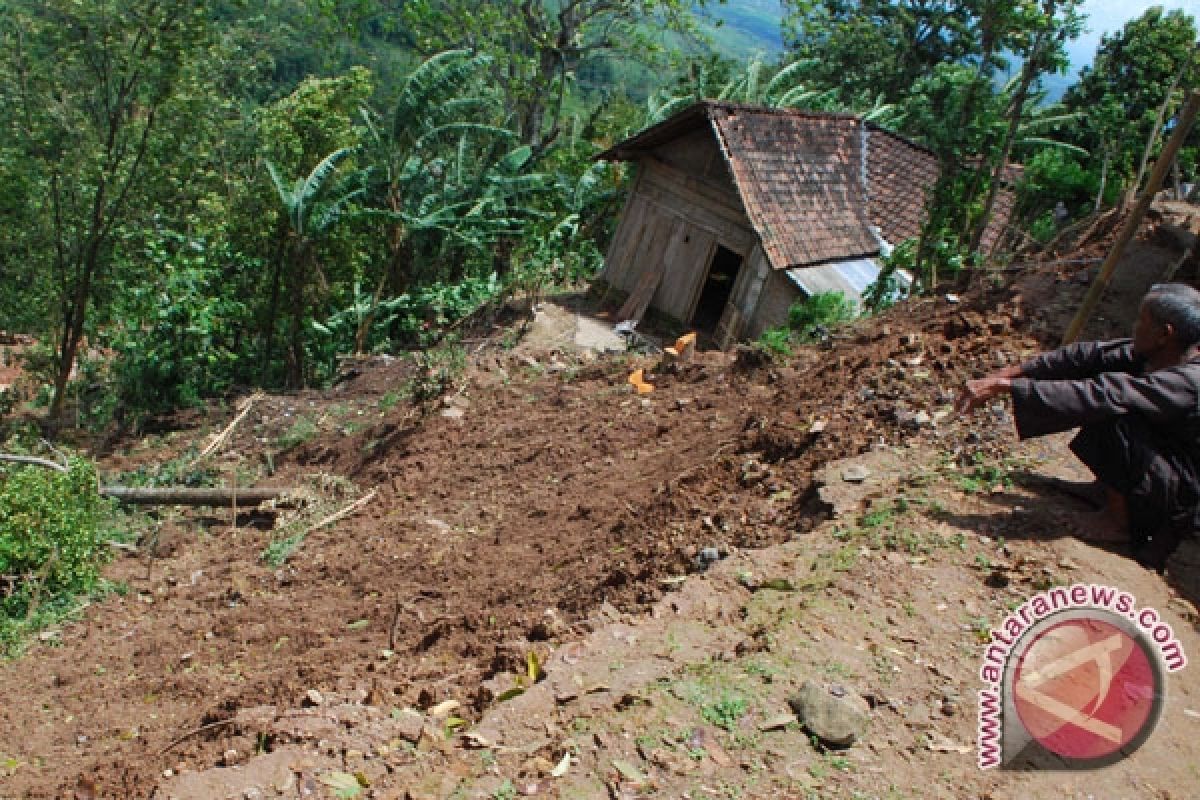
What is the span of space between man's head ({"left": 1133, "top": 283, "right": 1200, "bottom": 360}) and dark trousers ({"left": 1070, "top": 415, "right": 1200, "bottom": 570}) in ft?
1.19

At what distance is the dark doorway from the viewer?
14.7m

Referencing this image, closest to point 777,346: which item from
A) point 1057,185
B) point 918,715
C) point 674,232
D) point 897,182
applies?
point 918,715

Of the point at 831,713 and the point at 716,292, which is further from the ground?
the point at 831,713

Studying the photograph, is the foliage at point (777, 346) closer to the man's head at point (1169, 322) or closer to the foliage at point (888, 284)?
the foliage at point (888, 284)

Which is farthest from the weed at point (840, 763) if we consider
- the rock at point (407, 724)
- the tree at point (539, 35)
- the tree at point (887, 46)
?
the tree at point (887, 46)

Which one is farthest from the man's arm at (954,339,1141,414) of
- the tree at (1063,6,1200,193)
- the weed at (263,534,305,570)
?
the tree at (1063,6,1200,193)

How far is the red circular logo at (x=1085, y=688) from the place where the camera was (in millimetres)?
3582

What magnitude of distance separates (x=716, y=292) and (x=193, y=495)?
363 inches

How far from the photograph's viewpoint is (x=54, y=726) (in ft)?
18.9

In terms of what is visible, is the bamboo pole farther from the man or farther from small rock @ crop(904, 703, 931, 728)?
small rock @ crop(904, 703, 931, 728)

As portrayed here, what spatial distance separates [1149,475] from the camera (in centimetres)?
429

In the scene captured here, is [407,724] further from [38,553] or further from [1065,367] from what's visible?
[38,553]

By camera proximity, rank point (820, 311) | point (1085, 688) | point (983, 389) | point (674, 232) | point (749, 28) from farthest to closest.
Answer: point (749, 28), point (674, 232), point (820, 311), point (983, 389), point (1085, 688)

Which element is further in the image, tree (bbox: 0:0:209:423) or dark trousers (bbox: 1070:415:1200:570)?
tree (bbox: 0:0:209:423)
